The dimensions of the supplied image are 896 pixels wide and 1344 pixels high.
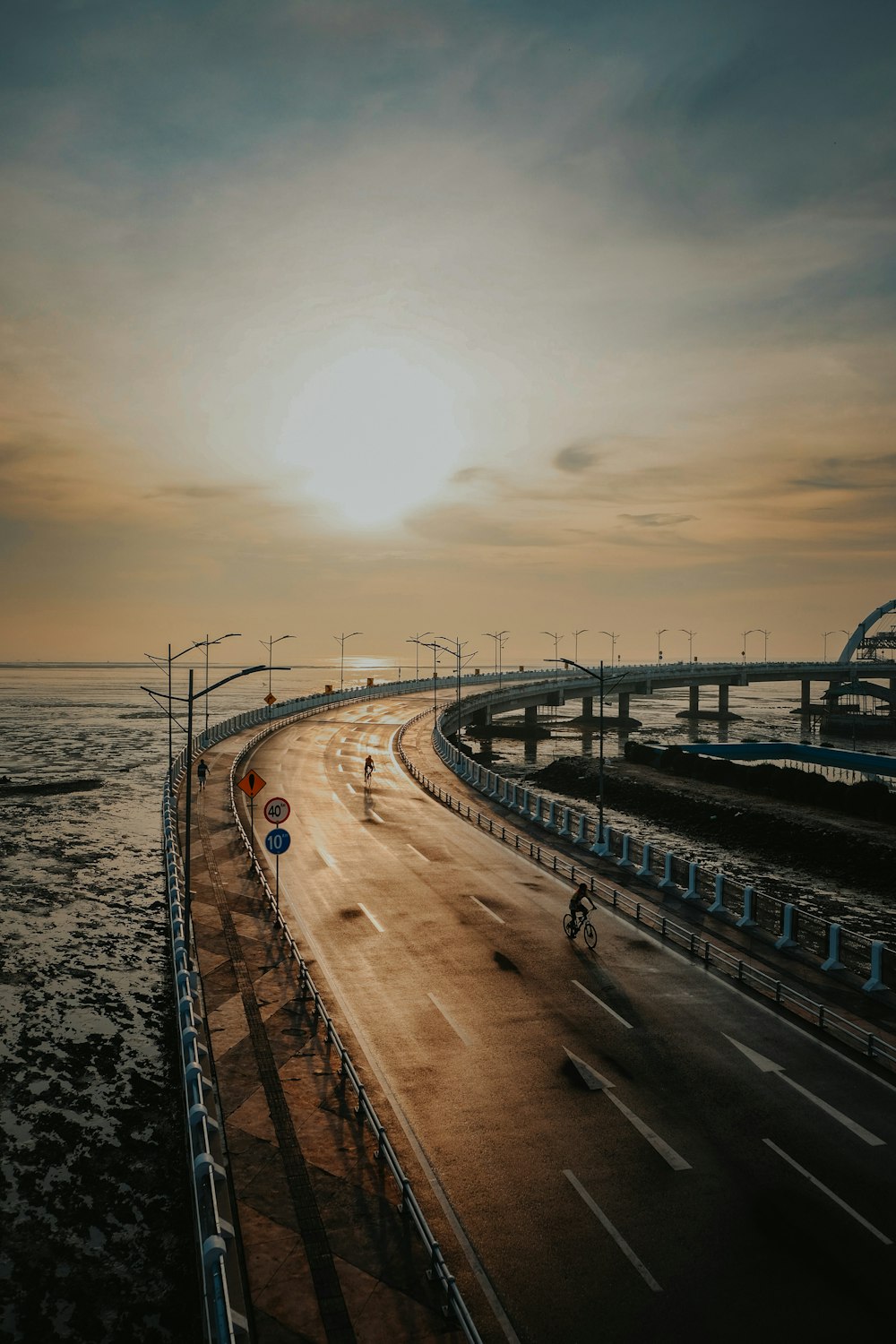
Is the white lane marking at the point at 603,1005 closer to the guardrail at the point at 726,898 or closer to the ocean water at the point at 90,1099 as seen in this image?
the guardrail at the point at 726,898

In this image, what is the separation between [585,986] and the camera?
24734 millimetres

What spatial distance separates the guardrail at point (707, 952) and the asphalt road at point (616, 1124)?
0.77m

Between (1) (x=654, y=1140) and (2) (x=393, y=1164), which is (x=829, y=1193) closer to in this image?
(1) (x=654, y=1140)

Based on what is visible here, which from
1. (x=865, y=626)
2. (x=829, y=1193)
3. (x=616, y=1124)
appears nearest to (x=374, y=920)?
(x=616, y=1124)

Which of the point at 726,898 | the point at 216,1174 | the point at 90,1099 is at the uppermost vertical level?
the point at 216,1174

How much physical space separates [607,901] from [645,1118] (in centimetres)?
1579

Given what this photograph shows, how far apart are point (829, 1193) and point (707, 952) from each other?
11499 millimetres

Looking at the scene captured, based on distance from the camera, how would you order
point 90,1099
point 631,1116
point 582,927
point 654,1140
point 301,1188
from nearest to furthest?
point 301,1188 < point 654,1140 < point 631,1116 < point 90,1099 < point 582,927

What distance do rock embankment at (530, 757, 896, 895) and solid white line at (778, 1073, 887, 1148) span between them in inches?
1305

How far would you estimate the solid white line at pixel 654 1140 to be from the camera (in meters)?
16.1

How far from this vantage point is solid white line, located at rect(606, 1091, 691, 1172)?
16.1 m

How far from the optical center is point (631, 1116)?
58.2ft

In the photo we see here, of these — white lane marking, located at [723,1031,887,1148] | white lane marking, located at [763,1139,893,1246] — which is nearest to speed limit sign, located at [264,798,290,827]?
white lane marking, located at [723,1031,887,1148]

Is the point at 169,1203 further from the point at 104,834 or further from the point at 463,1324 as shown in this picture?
the point at 104,834
